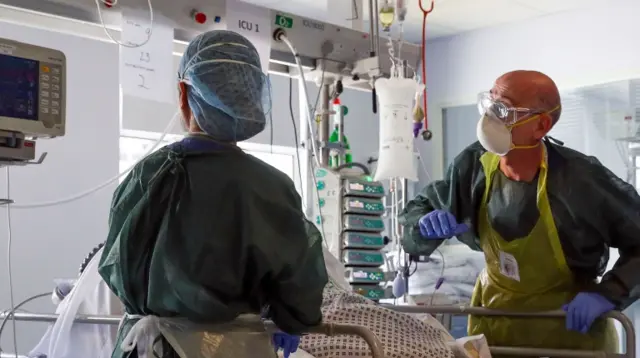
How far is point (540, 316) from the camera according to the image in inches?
87.0

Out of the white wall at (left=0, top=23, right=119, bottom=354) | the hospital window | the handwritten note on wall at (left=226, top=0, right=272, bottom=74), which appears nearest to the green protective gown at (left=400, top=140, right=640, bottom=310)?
the handwritten note on wall at (left=226, top=0, right=272, bottom=74)

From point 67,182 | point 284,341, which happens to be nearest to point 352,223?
point 284,341

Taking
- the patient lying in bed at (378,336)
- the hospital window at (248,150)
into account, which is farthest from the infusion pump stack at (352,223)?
the hospital window at (248,150)

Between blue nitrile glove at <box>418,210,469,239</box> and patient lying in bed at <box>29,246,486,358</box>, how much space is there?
0.91 ft

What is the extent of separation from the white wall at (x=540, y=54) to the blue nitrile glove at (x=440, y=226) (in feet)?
11.1

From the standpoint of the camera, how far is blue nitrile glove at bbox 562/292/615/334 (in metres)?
2.03

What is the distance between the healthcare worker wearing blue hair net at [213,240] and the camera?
1.36 meters

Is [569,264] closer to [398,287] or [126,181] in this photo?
[398,287]

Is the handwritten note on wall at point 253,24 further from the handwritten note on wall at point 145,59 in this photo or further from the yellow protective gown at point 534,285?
the yellow protective gown at point 534,285

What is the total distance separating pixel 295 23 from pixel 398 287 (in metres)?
1.31

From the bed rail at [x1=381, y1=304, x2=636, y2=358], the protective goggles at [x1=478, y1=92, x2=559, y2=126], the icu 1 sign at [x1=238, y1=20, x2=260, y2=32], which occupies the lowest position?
the bed rail at [x1=381, y1=304, x2=636, y2=358]

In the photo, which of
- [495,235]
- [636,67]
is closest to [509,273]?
[495,235]

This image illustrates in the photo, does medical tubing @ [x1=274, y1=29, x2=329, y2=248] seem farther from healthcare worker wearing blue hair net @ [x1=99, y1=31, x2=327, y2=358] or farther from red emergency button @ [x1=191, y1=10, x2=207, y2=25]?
healthcare worker wearing blue hair net @ [x1=99, y1=31, x2=327, y2=358]

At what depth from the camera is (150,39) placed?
221cm
